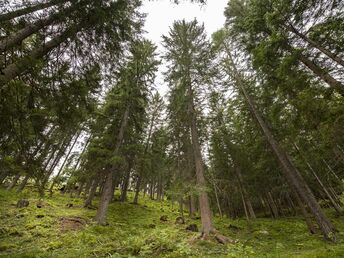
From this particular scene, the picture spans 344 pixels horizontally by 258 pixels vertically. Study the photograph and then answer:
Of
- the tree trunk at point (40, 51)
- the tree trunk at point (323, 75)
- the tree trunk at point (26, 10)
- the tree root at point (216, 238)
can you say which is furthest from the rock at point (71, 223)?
the tree trunk at point (323, 75)

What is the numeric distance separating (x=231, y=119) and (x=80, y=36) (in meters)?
17.1

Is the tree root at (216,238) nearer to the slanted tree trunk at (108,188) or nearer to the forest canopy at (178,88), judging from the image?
the forest canopy at (178,88)

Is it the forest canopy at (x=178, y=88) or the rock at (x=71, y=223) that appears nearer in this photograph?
the forest canopy at (x=178, y=88)

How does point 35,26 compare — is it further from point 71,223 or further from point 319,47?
point 319,47

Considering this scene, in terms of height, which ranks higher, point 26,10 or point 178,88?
point 178,88

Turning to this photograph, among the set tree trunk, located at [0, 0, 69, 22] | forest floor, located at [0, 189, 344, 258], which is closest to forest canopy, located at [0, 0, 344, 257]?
tree trunk, located at [0, 0, 69, 22]

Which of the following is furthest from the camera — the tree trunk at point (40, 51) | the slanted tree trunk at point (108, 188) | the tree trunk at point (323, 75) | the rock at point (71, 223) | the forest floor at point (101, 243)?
the slanted tree trunk at point (108, 188)

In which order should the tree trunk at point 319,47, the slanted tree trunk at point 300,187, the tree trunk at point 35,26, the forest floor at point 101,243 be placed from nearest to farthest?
1. the tree trunk at point 35,26
2. the forest floor at point 101,243
3. the tree trunk at point 319,47
4. the slanted tree trunk at point 300,187

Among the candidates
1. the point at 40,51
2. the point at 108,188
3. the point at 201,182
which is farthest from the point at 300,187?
the point at 40,51

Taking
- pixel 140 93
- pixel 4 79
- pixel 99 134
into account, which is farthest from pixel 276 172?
pixel 4 79

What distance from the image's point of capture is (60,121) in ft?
23.8

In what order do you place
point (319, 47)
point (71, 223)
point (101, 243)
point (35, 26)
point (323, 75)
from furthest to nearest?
point (71, 223)
point (319, 47)
point (101, 243)
point (323, 75)
point (35, 26)

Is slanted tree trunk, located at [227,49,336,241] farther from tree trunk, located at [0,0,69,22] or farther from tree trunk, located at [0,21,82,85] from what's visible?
tree trunk, located at [0,0,69,22]

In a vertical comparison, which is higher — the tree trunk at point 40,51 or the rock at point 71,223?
the tree trunk at point 40,51
